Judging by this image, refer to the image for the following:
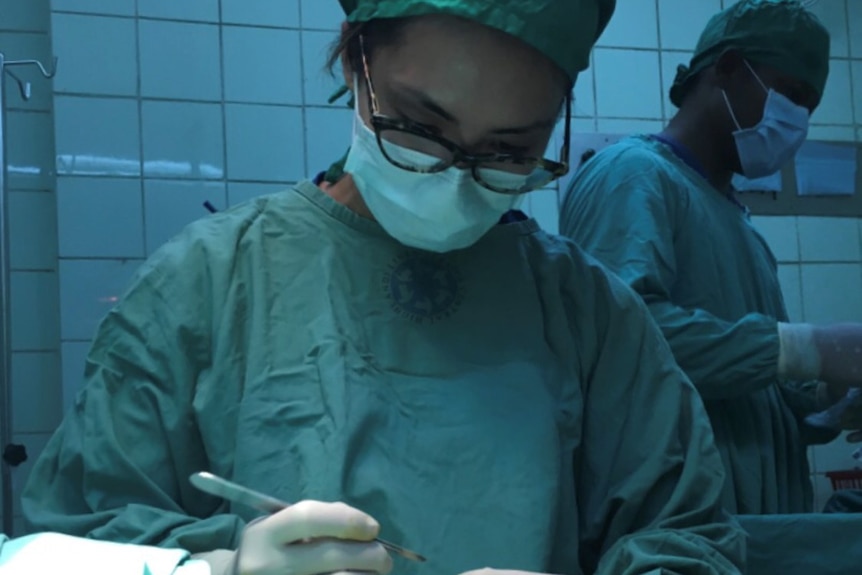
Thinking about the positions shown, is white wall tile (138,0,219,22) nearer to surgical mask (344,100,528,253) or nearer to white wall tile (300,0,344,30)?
white wall tile (300,0,344,30)

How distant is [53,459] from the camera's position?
889 millimetres

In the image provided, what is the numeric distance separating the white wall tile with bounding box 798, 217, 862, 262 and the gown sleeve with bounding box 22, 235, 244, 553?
208cm

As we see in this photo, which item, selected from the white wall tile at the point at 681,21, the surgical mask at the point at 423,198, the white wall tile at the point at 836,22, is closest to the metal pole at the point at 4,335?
the surgical mask at the point at 423,198

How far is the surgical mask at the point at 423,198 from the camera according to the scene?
0.98 m

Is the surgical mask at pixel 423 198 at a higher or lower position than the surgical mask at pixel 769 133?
lower

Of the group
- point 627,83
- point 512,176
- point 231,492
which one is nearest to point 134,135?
point 627,83

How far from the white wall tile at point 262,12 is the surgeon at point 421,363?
1.34 metres

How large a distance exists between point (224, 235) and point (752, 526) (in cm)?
72

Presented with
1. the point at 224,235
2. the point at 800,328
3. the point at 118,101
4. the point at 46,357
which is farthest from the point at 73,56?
the point at 800,328

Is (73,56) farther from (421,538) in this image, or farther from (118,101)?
(421,538)

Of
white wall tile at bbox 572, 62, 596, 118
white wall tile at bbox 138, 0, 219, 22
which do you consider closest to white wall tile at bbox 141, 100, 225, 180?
white wall tile at bbox 138, 0, 219, 22

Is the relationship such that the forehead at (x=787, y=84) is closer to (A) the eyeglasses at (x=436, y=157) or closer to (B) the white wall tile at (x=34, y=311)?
(A) the eyeglasses at (x=436, y=157)

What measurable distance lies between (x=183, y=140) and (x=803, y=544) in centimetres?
156

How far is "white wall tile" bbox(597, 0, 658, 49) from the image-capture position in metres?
2.60
